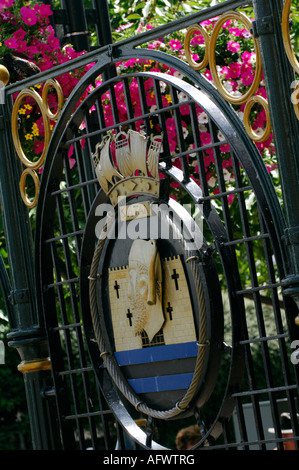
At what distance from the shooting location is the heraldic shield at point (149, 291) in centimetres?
291

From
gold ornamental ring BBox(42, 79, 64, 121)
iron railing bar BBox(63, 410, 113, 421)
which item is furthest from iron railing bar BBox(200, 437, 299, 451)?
gold ornamental ring BBox(42, 79, 64, 121)

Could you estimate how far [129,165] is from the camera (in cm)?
314

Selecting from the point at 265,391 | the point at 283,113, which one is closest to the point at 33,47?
the point at 283,113

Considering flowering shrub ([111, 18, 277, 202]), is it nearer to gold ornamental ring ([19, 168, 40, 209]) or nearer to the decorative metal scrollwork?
gold ornamental ring ([19, 168, 40, 209])

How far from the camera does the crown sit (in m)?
3.04

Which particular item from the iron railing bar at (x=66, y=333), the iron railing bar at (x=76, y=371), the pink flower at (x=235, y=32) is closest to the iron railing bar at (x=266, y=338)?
the iron railing bar at (x=76, y=371)

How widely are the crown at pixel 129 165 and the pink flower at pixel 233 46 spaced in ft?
1.97

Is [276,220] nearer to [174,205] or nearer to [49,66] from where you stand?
[174,205]

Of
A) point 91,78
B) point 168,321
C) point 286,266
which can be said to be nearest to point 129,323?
point 168,321

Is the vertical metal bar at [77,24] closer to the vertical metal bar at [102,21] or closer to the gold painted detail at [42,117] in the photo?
the vertical metal bar at [102,21]

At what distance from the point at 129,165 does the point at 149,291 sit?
50 cm

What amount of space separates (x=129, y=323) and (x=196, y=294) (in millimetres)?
364

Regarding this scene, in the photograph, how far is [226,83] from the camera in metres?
3.44

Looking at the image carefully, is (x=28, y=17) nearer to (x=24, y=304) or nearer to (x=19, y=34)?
(x=19, y=34)
